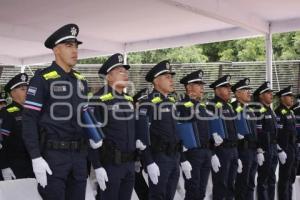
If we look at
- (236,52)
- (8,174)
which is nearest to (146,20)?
(8,174)

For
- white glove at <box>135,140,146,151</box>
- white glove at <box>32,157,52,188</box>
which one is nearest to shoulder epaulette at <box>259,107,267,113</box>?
white glove at <box>135,140,146,151</box>

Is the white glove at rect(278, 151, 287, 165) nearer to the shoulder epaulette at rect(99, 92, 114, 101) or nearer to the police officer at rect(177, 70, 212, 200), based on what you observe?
the police officer at rect(177, 70, 212, 200)

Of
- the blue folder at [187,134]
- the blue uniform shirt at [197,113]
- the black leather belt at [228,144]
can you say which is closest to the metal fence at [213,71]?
the black leather belt at [228,144]

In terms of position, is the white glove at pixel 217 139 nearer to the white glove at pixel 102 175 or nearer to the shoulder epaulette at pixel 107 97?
the shoulder epaulette at pixel 107 97

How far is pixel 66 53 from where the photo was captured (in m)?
3.76

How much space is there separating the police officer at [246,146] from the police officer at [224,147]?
0.75 ft

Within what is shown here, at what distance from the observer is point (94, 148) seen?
161 inches

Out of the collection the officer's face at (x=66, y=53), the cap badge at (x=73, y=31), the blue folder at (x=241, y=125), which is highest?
the cap badge at (x=73, y=31)

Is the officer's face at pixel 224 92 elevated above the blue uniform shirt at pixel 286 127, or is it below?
above

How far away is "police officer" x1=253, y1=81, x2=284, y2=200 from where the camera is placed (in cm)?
716

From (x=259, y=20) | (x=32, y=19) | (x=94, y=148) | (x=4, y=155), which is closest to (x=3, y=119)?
(x=4, y=155)

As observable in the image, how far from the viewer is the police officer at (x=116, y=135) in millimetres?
4352

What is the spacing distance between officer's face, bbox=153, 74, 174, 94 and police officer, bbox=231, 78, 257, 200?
1747mm

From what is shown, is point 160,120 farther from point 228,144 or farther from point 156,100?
point 228,144
